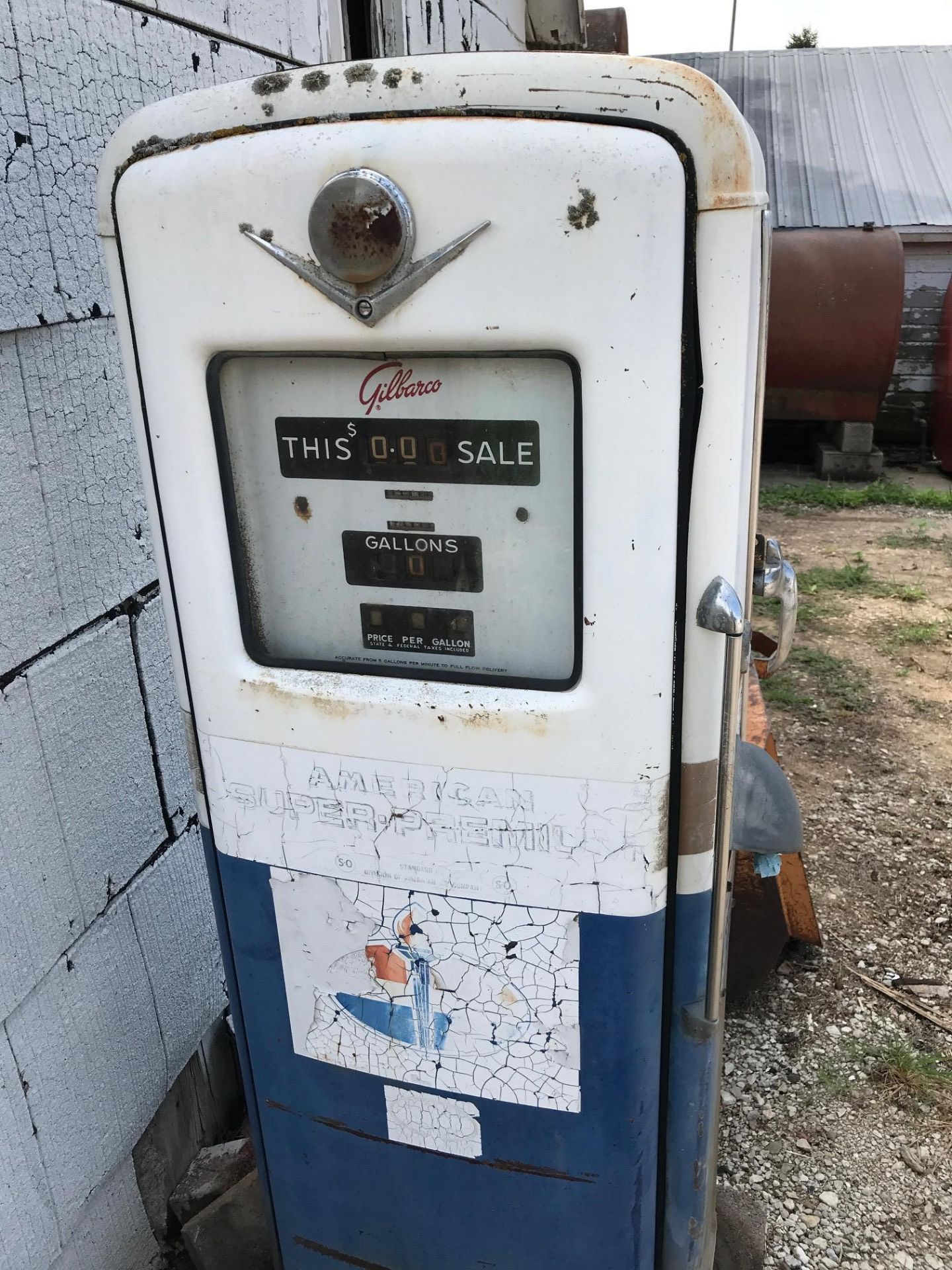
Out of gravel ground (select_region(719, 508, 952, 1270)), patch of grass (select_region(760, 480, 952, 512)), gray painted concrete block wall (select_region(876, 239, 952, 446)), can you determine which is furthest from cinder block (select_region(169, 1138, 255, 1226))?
gray painted concrete block wall (select_region(876, 239, 952, 446))

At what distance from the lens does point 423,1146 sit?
57.2 inches

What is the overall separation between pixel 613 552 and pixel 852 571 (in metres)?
5.21

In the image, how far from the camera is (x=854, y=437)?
26.1 ft

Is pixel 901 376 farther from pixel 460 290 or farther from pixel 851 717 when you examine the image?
pixel 460 290

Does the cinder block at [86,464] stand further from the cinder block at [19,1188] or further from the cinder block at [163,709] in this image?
the cinder block at [19,1188]

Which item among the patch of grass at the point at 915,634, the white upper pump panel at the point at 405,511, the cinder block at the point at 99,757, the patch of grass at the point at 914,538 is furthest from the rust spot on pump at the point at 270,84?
→ the patch of grass at the point at 914,538

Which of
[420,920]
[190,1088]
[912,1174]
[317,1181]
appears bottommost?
[912,1174]

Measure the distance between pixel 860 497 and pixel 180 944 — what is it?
676 cm

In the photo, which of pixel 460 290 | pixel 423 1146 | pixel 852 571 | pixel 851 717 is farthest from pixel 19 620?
pixel 852 571

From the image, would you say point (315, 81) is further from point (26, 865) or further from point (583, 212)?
point (26, 865)

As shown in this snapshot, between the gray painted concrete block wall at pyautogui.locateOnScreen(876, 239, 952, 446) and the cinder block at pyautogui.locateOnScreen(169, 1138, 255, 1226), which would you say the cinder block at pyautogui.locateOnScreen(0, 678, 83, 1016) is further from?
the gray painted concrete block wall at pyautogui.locateOnScreen(876, 239, 952, 446)

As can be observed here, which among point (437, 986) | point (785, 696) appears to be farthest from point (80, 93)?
point (785, 696)

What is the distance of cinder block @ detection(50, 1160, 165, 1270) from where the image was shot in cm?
166

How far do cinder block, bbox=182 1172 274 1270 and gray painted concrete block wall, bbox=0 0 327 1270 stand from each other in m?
0.13
